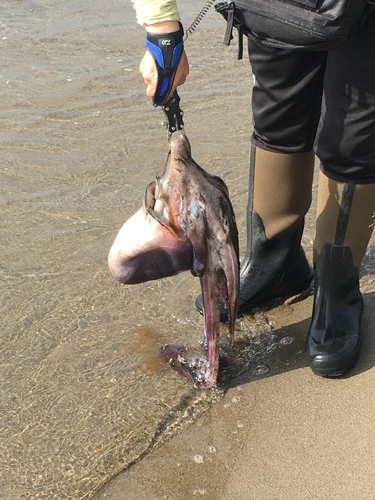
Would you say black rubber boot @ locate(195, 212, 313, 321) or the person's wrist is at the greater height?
the person's wrist

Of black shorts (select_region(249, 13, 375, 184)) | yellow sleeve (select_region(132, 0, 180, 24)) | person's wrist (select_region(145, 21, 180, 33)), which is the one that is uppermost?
yellow sleeve (select_region(132, 0, 180, 24))

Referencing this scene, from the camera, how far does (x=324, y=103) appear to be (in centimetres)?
217

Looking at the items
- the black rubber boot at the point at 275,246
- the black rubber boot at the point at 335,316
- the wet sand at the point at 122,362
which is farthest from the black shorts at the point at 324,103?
the wet sand at the point at 122,362

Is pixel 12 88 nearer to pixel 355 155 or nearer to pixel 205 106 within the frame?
pixel 205 106

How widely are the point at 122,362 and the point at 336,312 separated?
0.91 meters

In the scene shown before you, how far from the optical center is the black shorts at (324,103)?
197 cm

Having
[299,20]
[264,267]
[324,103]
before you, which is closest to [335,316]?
[264,267]

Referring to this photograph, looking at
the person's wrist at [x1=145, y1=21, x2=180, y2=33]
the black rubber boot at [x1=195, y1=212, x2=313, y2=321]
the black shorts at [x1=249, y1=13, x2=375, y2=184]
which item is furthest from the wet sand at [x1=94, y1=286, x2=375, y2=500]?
the person's wrist at [x1=145, y1=21, x2=180, y2=33]

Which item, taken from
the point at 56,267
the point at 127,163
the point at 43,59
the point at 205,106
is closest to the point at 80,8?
the point at 43,59

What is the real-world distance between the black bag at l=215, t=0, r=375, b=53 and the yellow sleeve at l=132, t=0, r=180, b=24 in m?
0.21

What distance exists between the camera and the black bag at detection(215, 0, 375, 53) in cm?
175

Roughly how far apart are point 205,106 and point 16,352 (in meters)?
3.04

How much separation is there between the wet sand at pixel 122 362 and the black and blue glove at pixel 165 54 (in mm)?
1145

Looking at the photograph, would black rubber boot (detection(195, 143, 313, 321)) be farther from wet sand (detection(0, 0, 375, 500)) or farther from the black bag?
the black bag
